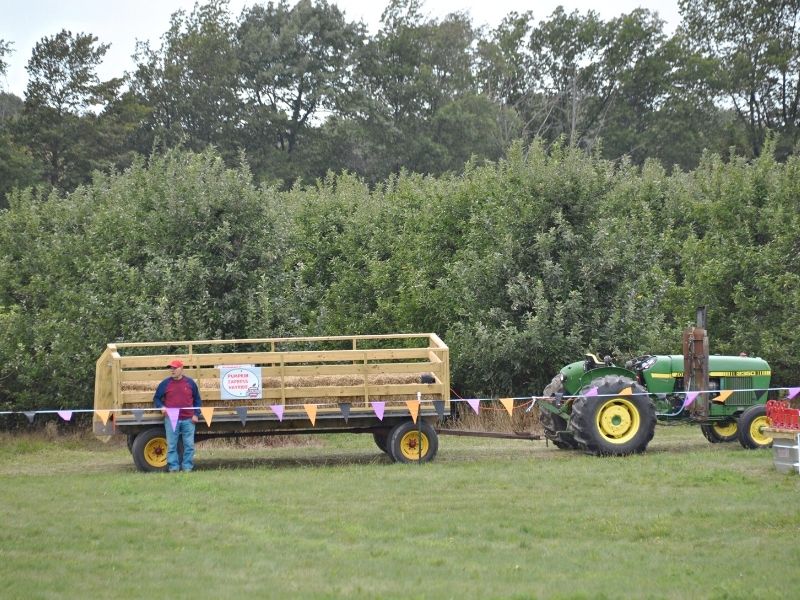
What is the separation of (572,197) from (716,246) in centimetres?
529

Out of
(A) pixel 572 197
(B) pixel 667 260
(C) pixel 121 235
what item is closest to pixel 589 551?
(A) pixel 572 197

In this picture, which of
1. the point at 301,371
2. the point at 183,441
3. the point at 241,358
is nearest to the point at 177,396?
the point at 183,441

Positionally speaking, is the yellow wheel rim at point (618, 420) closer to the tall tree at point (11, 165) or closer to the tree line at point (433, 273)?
the tree line at point (433, 273)

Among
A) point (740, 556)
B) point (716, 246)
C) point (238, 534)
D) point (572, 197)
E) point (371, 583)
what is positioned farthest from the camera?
point (716, 246)

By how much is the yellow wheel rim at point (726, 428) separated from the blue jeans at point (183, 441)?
28.7 feet

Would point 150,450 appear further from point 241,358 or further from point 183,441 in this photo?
point 241,358

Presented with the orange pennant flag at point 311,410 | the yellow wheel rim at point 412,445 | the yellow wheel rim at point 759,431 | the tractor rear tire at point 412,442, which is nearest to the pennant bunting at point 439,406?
the tractor rear tire at point 412,442

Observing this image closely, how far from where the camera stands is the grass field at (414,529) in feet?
31.3

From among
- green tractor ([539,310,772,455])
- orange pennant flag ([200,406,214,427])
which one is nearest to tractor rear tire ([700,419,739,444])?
green tractor ([539,310,772,455])

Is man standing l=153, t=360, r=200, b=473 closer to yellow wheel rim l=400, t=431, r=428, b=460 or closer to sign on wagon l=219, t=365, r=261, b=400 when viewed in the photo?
sign on wagon l=219, t=365, r=261, b=400

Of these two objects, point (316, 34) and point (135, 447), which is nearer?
point (135, 447)

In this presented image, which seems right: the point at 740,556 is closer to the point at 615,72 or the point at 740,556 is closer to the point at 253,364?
the point at 253,364

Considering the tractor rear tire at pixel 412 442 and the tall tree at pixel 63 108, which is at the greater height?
the tall tree at pixel 63 108

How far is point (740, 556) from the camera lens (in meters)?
10.4
